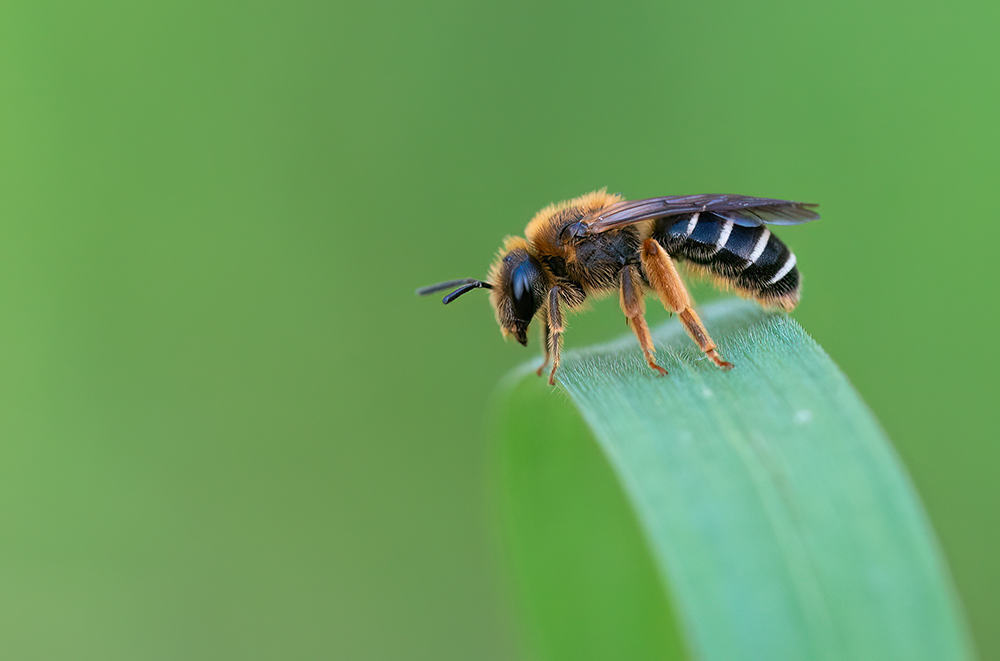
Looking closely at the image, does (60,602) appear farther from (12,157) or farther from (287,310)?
(12,157)

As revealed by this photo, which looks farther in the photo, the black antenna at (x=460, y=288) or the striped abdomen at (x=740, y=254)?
the black antenna at (x=460, y=288)

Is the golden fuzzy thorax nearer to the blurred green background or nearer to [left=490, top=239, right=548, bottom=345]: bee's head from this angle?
[left=490, top=239, right=548, bottom=345]: bee's head

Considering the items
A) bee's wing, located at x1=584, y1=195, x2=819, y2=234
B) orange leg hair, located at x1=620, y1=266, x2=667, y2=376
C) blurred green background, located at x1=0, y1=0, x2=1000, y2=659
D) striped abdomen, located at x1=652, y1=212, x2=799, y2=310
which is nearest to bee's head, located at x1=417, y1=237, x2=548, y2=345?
bee's wing, located at x1=584, y1=195, x2=819, y2=234

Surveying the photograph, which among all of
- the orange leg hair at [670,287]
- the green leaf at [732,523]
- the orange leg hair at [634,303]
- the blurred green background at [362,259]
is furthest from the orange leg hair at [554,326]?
the blurred green background at [362,259]

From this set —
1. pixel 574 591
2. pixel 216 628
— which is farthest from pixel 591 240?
pixel 216 628

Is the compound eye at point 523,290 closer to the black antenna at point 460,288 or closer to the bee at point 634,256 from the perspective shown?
the bee at point 634,256
